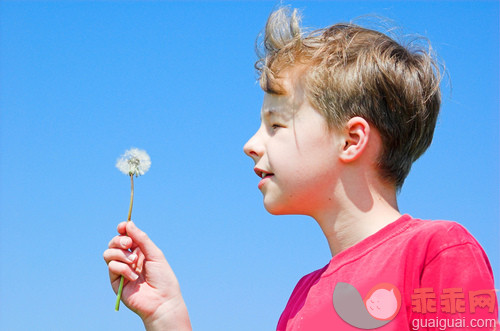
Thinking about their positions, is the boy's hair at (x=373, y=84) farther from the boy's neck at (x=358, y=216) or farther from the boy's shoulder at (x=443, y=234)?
the boy's shoulder at (x=443, y=234)

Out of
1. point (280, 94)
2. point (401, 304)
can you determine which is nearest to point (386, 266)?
point (401, 304)

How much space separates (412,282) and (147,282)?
128 cm

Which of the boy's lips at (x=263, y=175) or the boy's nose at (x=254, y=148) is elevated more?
the boy's nose at (x=254, y=148)

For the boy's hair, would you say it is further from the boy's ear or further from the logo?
the logo

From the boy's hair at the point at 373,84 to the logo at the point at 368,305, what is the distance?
54 centimetres

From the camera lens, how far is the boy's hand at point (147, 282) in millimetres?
2596

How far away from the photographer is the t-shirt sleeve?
1.87m

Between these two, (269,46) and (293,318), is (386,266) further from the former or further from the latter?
(269,46)

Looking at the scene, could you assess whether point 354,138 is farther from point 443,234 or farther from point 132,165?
point 132,165

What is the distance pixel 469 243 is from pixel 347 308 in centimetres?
53

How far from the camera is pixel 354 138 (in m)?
2.41

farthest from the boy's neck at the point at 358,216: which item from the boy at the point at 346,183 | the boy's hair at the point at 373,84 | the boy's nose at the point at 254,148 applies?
the boy's nose at the point at 254,148

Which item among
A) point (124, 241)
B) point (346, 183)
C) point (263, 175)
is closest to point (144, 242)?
point (124, 241)

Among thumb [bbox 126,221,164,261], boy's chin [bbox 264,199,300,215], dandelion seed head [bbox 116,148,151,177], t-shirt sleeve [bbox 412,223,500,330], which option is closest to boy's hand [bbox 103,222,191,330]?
thumb [bbox 126,221,164,261]
